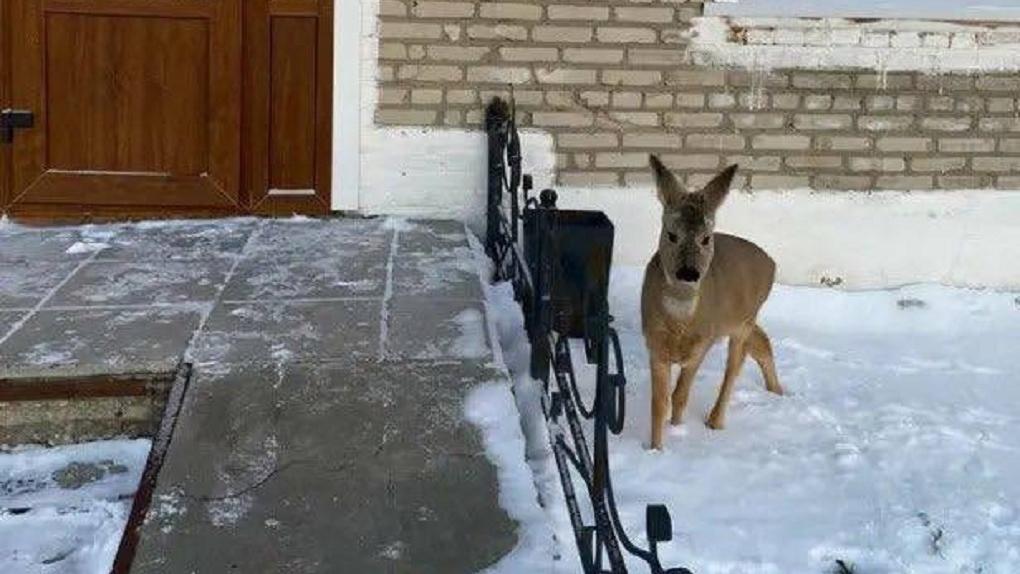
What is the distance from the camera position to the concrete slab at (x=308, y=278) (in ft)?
14.4

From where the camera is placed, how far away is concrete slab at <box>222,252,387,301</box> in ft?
14.4

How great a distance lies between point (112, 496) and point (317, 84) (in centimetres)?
275

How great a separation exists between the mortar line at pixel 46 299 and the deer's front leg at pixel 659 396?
1978 millimetres

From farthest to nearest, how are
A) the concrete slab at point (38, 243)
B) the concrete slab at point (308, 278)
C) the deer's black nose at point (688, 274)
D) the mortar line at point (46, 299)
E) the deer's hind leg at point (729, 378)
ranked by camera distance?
the concrete slab at point (38, 243), the concrete slab at point (308, 278), the deer's hind leg at point (729, 378), the mortar line at point (46, 299), the deer's black nose at point (688, 274)

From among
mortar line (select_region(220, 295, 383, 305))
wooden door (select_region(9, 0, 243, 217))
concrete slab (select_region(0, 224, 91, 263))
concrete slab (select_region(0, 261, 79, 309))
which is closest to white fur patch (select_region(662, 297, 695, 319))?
mortar line (select_region(220, 295, 383, 305))

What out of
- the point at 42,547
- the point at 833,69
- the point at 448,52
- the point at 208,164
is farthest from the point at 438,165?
the point at 42,547

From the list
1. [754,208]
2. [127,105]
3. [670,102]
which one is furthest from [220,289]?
[754,208]

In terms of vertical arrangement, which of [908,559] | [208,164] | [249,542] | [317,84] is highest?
[317,84]

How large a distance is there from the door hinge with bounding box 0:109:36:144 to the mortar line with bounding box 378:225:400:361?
5.76 feet

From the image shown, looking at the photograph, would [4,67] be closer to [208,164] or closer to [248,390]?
[208,164]

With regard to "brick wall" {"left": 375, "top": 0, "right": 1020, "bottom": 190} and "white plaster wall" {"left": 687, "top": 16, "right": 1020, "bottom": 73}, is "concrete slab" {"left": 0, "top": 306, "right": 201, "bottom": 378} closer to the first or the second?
"brick wall" {"left": 375, "top": 0, "right": 1020, "bottom": 190}

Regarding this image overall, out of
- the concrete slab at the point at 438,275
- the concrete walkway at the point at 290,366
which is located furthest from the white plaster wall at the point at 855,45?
the concrete slab at the point at 438,275

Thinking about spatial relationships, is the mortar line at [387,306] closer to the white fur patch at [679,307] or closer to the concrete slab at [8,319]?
the white fur patch at [679,307]

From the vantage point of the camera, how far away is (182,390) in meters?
3.44
